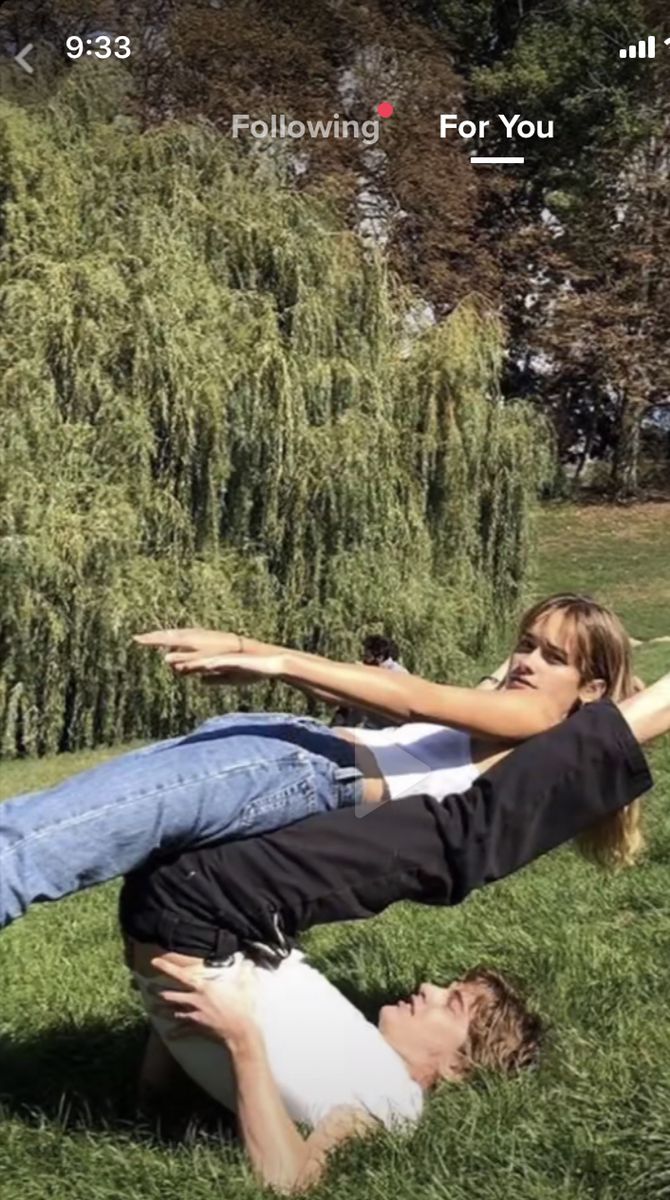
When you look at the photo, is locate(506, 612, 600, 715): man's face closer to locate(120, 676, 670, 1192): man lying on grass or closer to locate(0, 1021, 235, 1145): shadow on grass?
locate(120, 676, 670, 1192): man lying on grass

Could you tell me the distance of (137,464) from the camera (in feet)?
43.3

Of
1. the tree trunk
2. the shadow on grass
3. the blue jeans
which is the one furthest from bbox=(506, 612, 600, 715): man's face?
the tree trunk

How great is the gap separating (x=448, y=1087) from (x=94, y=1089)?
0.99 m

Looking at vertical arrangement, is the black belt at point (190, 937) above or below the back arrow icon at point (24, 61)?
below

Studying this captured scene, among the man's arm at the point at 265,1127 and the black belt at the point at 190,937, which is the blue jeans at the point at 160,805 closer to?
the black belt at the point at 190,937

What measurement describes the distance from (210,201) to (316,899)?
41.1 feet

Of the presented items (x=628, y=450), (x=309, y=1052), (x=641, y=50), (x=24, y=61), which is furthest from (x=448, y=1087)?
(x=641, y=50)

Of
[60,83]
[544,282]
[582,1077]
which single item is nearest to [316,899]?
[582,1077]

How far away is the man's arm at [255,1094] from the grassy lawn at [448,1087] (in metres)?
0.04

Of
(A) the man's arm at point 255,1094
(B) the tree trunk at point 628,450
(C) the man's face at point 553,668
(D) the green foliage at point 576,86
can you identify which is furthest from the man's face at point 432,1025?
(D) the green foliage at point 576,86

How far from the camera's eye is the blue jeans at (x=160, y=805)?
278 centimetres

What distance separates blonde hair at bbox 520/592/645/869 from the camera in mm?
3189

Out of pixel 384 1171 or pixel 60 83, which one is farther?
pixel 60 83

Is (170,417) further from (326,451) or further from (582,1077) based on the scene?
(582,1077)
